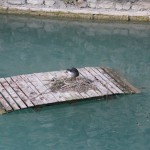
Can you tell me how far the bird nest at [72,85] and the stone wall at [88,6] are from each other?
22.8 ft

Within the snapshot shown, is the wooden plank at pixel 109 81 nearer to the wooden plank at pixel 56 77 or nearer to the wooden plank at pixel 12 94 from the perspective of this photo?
Result: the wooden plank at pixel 56 77

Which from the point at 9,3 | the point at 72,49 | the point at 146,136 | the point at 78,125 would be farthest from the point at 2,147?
the point at 9,3

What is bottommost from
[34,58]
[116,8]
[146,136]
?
[146,136]

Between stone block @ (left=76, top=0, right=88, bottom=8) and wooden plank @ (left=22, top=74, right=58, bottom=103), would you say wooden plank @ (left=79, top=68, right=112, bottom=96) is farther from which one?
stone block @ (left=76, top=0, right=88, bottom=8)

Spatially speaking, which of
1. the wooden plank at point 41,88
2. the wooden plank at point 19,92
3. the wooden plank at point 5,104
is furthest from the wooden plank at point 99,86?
the wooden plank at point 5,104

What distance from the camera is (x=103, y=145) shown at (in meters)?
11.8

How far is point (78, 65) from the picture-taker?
1673 cm

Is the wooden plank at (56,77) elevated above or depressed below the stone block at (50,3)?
below

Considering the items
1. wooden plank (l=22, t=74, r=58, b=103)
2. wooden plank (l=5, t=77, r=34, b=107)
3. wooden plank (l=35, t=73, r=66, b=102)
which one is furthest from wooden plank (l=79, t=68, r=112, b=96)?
wooden plank (l=5, t=77, r=34, b=107)

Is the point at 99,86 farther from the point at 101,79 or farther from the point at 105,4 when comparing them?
the point at 105,4

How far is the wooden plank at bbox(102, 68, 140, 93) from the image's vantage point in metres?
14.7

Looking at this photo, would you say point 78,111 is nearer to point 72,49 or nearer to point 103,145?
point 103,145

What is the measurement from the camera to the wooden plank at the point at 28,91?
13.2 m

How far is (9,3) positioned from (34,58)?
484cm
